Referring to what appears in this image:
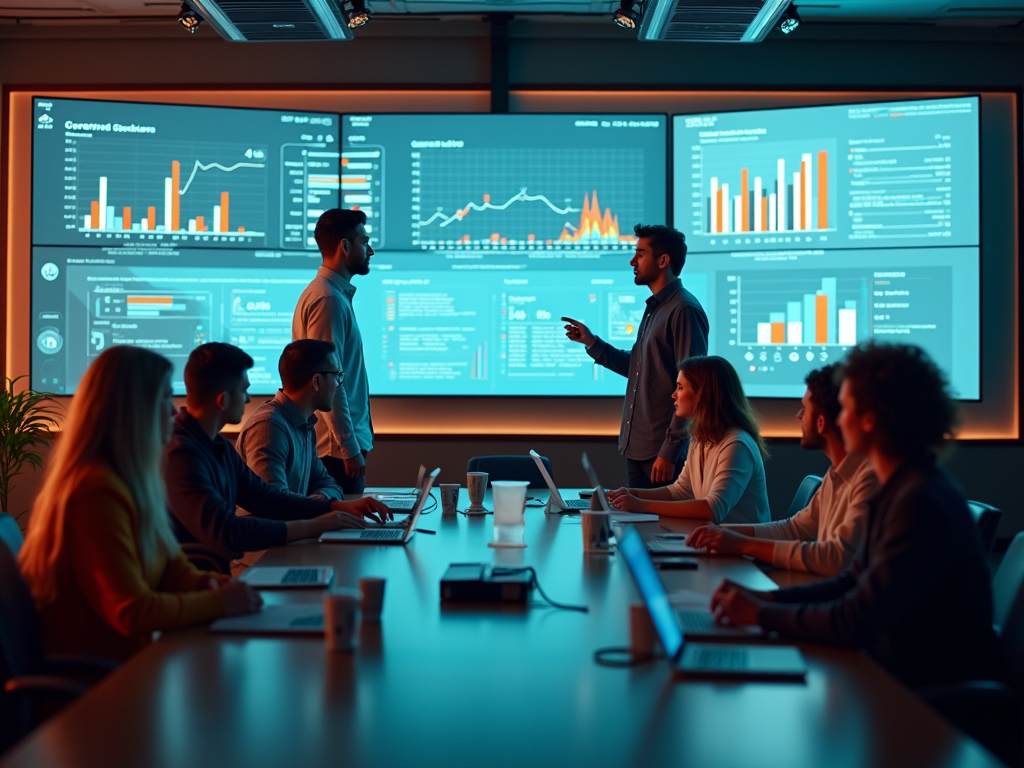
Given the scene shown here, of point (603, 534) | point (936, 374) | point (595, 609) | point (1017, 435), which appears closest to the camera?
point (936, 374)

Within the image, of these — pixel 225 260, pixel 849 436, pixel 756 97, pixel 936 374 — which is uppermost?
pixel 756 97

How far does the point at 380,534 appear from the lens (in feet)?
8.94

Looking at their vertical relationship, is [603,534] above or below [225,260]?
below

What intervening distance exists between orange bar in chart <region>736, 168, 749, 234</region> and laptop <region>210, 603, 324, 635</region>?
14.1 ft

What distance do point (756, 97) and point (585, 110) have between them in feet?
3.41

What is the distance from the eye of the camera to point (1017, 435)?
5465mm

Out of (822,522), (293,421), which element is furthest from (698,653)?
(293,421)

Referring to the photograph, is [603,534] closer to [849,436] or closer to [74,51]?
[849,436]

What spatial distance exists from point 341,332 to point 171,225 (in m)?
2.16

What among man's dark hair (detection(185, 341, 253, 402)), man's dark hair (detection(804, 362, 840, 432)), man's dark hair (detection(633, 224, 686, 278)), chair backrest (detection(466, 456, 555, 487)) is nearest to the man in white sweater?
man's dark hair (detection(804, 362, 840, 432))

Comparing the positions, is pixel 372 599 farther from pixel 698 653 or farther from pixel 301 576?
pixel 698 653

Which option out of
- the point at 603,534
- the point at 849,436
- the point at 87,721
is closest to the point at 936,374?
the point at 849,436

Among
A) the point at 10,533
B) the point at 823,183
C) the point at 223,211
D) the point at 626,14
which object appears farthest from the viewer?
the point at 223,211

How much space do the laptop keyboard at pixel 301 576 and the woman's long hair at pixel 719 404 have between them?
1.59 m
